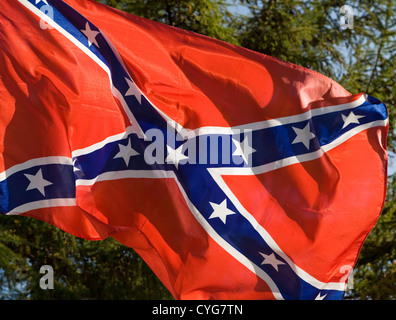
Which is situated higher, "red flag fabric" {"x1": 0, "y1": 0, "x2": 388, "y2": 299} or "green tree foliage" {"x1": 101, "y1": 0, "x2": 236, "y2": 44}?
"green tree foliage" {"x1": 101, "y1": 0, "x2": 236, "y2": 44}

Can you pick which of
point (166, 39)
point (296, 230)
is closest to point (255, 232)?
point (296, 230)

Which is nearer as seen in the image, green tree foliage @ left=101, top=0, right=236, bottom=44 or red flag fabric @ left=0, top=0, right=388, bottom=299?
red flag fabric @ left=0, top=0, right=388, bottom=299

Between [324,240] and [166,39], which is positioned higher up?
[166,39]

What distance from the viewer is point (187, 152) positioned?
5.51m

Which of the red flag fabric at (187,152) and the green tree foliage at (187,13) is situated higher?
the green tree foliage at (187,13)

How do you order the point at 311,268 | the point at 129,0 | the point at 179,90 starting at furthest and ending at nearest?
1. the point at 129,0
2. the point at 179,90
3. the point at 311,268

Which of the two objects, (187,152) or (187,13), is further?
(187,13)

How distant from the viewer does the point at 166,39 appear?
569cm

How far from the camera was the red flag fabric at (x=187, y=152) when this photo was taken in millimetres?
5309

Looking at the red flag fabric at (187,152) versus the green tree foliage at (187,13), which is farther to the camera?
the green tree foliage at (187,13)

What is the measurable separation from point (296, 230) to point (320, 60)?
16.7 ft

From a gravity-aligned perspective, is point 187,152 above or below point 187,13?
below

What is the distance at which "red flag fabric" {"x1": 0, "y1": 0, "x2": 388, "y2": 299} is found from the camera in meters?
5.31

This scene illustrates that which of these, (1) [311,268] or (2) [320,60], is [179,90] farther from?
(2) [320,60]
